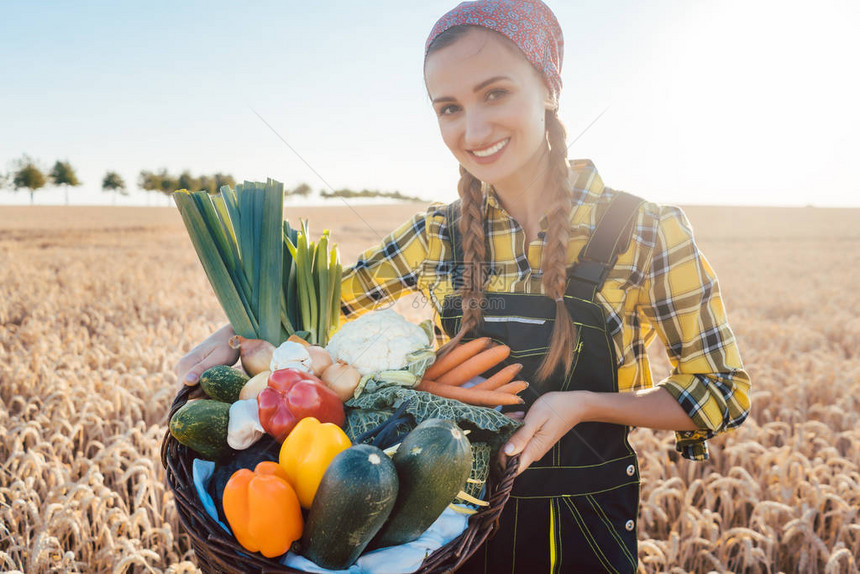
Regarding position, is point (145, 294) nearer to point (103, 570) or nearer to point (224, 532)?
point (103, 570)

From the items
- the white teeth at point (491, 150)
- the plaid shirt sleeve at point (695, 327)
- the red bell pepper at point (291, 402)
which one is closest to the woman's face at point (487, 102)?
the white teeth at point (491, 150)

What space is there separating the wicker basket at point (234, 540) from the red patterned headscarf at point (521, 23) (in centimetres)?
133

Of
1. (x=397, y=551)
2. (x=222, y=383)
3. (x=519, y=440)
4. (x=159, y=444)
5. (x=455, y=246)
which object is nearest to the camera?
Result: (x=397, y=551)

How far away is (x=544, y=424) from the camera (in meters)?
1.66

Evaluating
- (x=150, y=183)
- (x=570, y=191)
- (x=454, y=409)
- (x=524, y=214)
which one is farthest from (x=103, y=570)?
(x=150, y=183)

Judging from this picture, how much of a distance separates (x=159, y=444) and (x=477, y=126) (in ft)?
9.48

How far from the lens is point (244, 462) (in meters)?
1.66

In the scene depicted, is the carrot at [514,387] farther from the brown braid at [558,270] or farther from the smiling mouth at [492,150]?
the smiling mouth at [492,150]

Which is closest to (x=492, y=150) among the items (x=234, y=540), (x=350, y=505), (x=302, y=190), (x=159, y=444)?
(x=350, y=505)

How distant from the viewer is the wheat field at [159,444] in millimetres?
2736

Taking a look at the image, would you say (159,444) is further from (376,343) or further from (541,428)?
(541,428)

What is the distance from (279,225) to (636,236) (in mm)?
1354

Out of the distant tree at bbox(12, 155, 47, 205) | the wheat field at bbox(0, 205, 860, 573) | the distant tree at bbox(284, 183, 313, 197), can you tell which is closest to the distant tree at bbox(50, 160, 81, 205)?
the distant tree at bbox(12, 155, 47, 205)

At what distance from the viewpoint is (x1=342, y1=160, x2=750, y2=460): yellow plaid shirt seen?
6.00 feet
